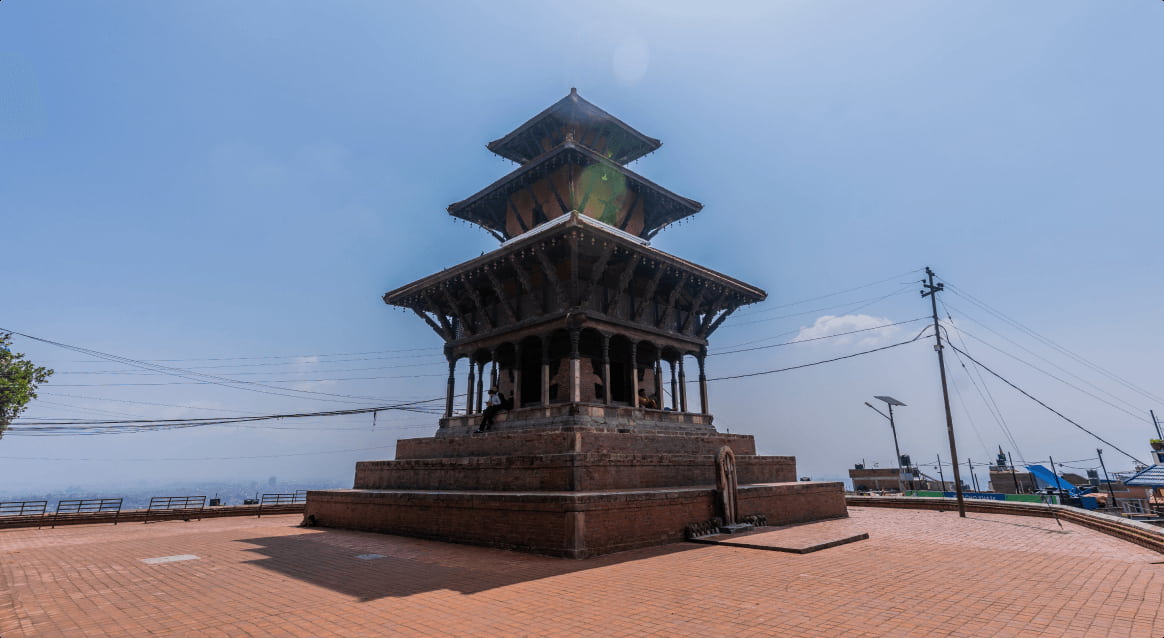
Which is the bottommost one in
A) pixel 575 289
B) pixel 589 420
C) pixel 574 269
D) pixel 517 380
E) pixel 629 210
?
pixel 589 420

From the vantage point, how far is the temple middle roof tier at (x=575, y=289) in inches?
662

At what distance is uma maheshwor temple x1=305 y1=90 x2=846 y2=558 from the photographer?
37.9 ft

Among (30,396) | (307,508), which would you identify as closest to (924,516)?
(307,508)

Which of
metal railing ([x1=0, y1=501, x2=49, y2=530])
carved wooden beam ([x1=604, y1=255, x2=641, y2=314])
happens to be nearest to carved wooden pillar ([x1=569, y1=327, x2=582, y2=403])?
carved wooden beam ([x1=604, y1=255, x2=641, y2=314])

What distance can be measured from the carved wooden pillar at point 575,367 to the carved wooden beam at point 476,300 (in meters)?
4.47

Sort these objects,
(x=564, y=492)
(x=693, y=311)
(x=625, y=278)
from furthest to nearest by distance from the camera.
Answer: (x=693, y=311), (x=625, y=278), (x=564, y=492)

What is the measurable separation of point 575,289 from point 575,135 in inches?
355

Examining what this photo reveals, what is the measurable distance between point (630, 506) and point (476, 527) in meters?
3.60

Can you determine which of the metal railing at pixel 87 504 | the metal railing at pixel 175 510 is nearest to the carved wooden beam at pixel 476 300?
the metal railing at pixel 175 510

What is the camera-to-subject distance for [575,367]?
16.3m

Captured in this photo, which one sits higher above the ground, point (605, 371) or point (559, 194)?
point (559, 194)

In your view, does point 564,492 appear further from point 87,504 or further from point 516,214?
point 87,504

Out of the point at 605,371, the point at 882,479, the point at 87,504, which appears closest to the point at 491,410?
the point at 605,371

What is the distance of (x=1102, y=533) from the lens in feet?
44.4
